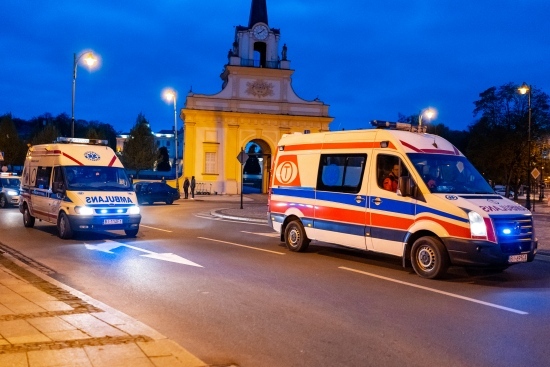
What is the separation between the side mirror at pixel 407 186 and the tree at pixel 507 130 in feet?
141

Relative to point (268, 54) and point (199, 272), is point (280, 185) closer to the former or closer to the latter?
point (199, 272)

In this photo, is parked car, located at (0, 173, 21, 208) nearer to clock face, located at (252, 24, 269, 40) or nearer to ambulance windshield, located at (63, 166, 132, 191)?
ambulance windshield, located at (63, 166, 132, 191)

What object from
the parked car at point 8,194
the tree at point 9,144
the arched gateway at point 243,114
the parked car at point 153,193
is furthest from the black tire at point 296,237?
the tree at point 9,144

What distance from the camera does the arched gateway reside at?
178 feet

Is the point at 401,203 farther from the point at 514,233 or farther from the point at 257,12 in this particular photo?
the point at 257,12

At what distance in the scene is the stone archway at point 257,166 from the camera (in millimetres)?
55981

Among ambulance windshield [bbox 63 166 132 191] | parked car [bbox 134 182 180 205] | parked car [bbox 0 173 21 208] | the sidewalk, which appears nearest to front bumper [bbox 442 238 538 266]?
the sidewalk

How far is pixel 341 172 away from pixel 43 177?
31.3 ft

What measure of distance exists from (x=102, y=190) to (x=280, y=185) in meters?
4.89

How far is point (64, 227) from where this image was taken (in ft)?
53.0

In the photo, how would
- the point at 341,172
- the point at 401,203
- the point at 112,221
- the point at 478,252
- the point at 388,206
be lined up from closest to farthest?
the point at 478,252 → the point at 401,203 → the point at 388,206 → the point at 341,172 → the point at 112,221

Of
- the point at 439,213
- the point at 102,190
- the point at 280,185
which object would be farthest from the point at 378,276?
the point at 102,190

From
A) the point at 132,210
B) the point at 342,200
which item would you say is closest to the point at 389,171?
the point at 342,200

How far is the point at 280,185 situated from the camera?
15.3 m
